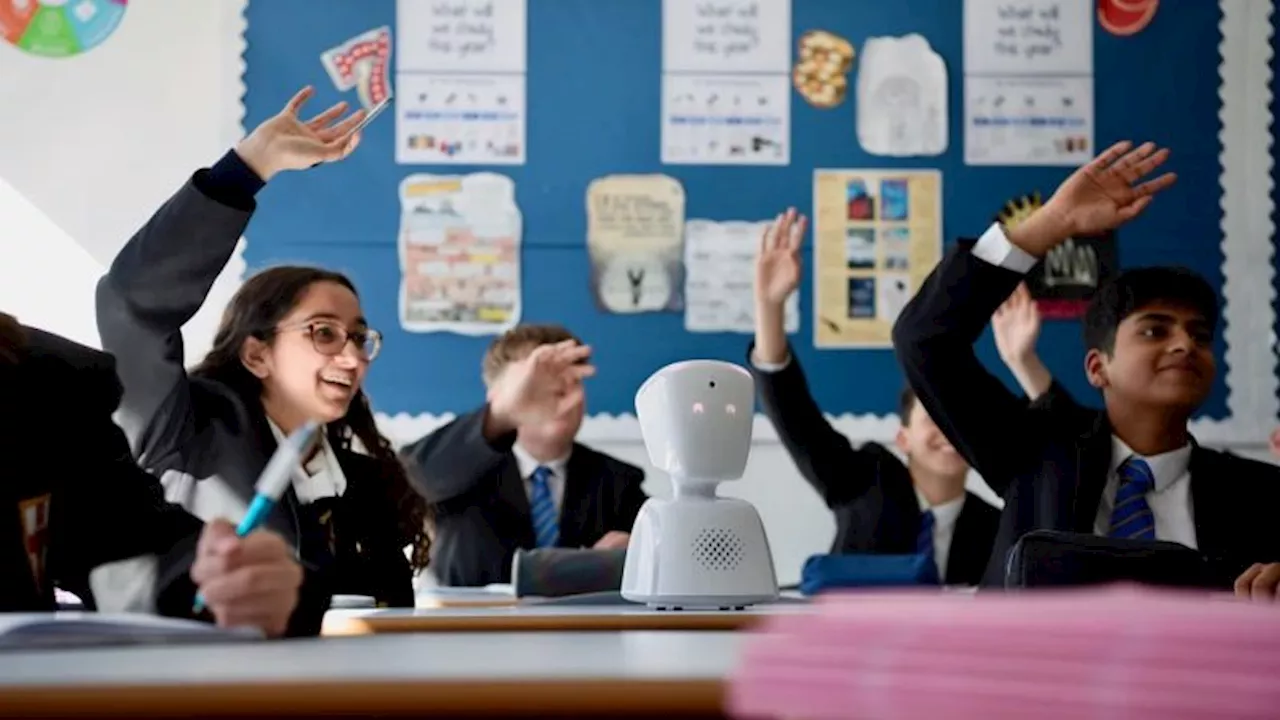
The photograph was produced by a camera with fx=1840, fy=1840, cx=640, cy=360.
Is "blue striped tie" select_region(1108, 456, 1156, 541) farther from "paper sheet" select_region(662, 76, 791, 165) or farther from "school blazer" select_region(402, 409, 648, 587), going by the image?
"paper sheet" select_region(662, 76, 791, 165)

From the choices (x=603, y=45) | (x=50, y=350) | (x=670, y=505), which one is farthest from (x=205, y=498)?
(x=603, y=45)

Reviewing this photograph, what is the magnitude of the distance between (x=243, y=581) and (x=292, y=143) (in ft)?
4.98

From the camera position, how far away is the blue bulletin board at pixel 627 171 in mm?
4910

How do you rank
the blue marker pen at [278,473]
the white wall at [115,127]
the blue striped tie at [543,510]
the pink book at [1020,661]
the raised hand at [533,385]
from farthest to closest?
the white wall at [115,127]
the blue striped tie at [543,510]
the raised hand at [533,385]
the blue marker pen at [278,473]
the pink book at [1020,661]

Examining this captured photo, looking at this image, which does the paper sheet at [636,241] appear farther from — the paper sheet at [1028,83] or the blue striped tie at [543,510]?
the paper sheet at [1028,83]

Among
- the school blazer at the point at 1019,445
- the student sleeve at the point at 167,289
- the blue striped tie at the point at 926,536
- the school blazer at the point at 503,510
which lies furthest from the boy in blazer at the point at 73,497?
the blue striped tie at the point at 926,536

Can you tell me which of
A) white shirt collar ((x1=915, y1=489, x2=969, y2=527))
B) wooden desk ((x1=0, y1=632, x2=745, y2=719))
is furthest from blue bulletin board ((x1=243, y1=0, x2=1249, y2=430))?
wooden desk ((x1=0, y1=632, x2=745, y2=719))

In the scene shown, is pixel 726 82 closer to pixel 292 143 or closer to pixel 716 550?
pixel 292 143

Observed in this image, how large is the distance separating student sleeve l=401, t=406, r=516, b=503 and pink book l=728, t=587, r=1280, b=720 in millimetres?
2958

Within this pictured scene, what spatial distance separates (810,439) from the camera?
4215mm

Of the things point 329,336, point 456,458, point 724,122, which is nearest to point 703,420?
point 329,336

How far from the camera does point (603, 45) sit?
4961mm

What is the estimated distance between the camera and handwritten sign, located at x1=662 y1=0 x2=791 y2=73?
Result: 5.00 meters

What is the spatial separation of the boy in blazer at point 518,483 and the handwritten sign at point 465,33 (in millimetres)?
816
